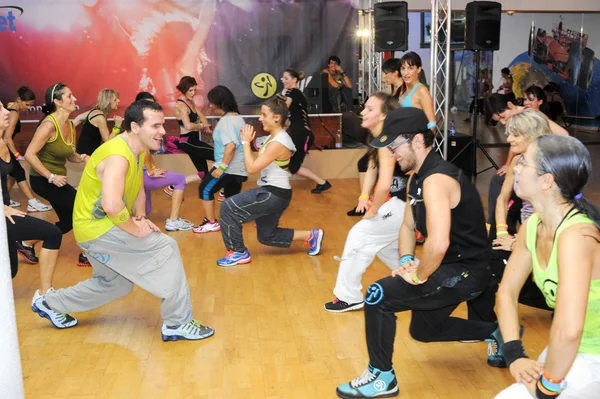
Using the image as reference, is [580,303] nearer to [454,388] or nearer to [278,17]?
[454,388]

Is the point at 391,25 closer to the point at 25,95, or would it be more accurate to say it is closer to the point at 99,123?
the point at 99,123

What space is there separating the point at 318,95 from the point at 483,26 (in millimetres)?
2905

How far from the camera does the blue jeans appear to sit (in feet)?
18.0

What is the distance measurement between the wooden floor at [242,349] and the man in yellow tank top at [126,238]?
8.8 inches

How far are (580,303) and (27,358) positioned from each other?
123 inches

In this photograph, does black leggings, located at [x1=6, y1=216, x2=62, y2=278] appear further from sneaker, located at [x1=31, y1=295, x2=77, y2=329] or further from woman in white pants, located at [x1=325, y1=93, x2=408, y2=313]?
woman in white pants, located at [x1=325, y1=93, x2=408, y2=313]

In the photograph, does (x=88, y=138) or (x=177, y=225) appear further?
(x=177, y=225)

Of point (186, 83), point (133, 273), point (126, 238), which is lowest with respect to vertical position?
point (133, 273)

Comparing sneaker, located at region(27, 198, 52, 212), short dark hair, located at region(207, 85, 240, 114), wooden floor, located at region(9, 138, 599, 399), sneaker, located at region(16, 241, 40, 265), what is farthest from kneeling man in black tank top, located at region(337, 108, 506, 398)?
sneaker, located at region(27, 198, 52, 212)

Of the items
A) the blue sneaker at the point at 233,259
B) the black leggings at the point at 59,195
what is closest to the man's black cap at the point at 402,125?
the blue sneaker at the point at 233,259

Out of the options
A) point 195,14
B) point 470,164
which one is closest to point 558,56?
point 470,164

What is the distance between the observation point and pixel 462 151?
9.26 meters

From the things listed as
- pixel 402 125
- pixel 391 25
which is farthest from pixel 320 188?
pixel 402 125

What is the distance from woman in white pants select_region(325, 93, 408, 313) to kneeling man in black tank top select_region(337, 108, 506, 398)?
91 cm
